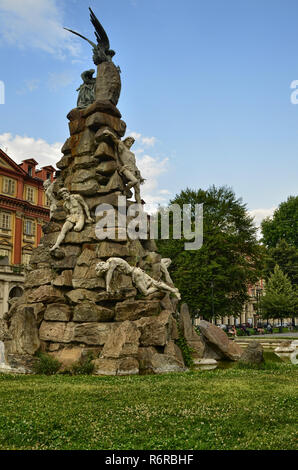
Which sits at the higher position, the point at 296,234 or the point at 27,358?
the point at 296,234

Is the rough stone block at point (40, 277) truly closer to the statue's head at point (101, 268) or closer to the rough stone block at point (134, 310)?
the statue's head at point (101, 268)

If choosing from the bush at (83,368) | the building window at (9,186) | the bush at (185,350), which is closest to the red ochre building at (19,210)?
the building window at (9,186)

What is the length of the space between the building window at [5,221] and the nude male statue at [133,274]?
4270 centimetres

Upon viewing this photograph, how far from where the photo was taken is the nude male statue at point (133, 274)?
1401 cm

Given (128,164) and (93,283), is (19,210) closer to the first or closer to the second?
(128,164)

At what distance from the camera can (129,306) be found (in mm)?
13914

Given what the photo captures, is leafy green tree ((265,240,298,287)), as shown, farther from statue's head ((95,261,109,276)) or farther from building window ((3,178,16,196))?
statue's head ((95,261,109,276))

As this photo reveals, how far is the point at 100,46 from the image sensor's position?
705 inches

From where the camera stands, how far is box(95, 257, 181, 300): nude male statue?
14008 millimetres

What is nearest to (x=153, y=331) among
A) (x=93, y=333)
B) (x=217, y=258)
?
(x=93, y=333)

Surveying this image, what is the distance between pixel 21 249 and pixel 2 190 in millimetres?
7498

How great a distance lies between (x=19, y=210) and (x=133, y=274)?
4448cm
